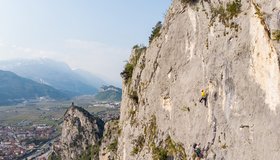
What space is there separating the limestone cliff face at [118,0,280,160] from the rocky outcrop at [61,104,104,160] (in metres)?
63.1

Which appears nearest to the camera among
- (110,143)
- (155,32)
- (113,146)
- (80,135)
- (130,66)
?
(155,32)

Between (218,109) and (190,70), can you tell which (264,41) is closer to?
(218,109)

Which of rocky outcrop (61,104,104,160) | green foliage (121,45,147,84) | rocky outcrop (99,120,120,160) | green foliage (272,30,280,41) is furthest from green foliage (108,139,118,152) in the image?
green foliage (272,30,280,41)

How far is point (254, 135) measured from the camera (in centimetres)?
2731

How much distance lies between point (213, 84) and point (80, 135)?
278ft

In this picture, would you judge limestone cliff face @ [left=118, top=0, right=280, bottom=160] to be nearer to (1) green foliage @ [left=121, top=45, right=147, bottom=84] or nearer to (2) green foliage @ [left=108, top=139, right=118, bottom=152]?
(1) green foliage @ [left=121, top=45, right=147, bottom=84]

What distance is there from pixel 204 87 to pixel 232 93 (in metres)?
3.70

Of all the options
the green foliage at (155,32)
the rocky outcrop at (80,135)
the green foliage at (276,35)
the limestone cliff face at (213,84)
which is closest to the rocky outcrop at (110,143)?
the limestone cliff face at (213,84)

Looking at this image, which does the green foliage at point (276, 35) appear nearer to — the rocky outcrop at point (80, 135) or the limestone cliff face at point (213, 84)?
the limestone cliff face at point (213, 84)

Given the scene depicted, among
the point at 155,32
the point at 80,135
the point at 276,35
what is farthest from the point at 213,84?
the point at 80,135

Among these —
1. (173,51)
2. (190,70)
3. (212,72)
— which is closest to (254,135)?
(212,72)

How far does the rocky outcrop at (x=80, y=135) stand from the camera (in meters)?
107

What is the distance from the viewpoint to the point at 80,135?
367 feet

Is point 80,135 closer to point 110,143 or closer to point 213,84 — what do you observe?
point 110,143
